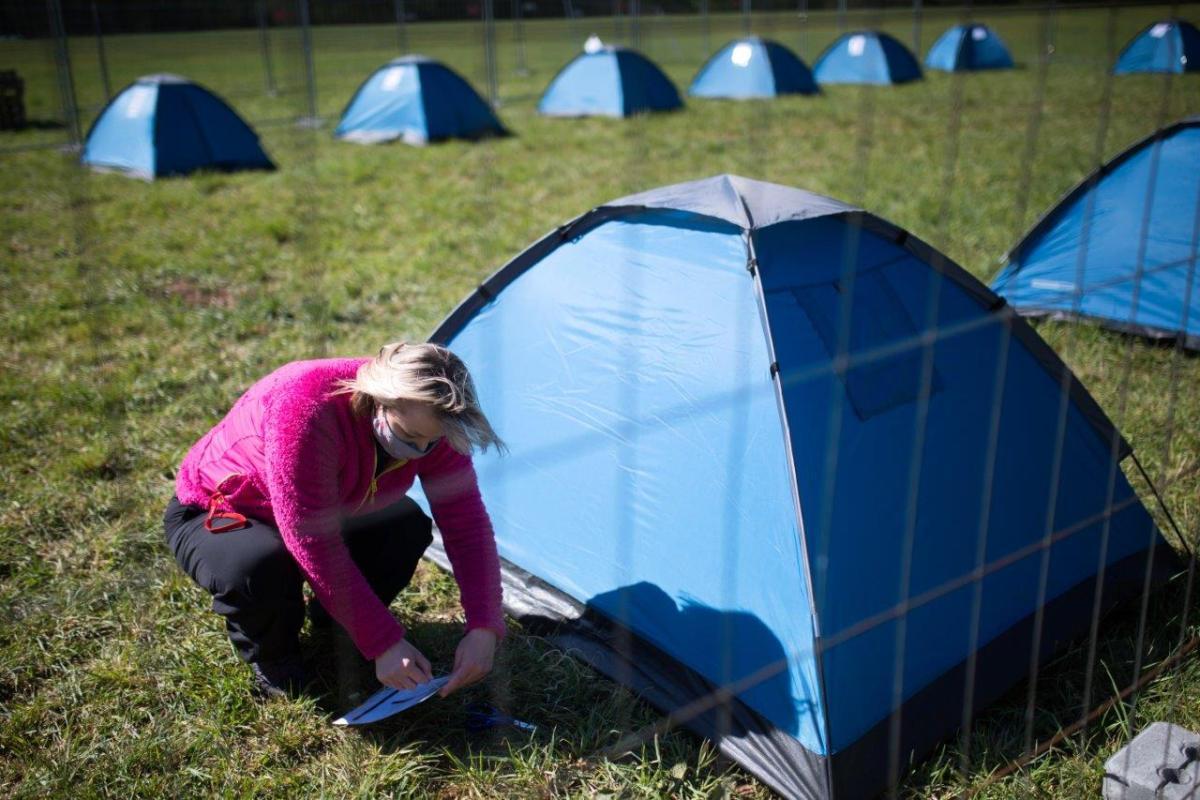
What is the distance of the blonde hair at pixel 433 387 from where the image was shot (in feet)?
5.88

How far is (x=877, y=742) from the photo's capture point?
6.43 ft

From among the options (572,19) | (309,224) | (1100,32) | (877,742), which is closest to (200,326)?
(309,224)

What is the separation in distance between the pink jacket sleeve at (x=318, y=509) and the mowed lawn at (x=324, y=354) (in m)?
0.33

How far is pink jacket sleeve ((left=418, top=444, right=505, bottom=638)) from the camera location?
6.78ft

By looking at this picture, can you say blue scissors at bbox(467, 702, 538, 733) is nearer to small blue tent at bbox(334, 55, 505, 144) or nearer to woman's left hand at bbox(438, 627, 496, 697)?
woman's left hand at bbox(438, 627, 496, 697)

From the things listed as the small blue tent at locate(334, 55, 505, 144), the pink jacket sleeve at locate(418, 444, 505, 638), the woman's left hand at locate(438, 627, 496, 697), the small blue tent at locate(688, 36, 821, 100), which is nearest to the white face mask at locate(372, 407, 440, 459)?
the pink jacket sleeve at locate(418, 444, 505, 638)

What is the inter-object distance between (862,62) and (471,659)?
1331 cm

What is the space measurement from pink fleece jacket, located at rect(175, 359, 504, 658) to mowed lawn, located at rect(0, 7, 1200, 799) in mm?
327

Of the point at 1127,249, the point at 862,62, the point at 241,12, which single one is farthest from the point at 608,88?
the point at 241,12

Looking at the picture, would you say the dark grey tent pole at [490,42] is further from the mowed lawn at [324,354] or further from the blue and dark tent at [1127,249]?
the blue and dark tent at [1127,249]

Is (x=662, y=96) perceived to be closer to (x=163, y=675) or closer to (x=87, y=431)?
(x=87, y=431)

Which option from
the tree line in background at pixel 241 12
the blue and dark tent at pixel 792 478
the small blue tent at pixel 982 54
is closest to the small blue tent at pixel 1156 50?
the tree line in background at pixel 241 12

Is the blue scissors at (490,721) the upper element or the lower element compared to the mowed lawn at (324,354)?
lower

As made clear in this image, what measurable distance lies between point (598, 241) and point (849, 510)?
1024 mm
